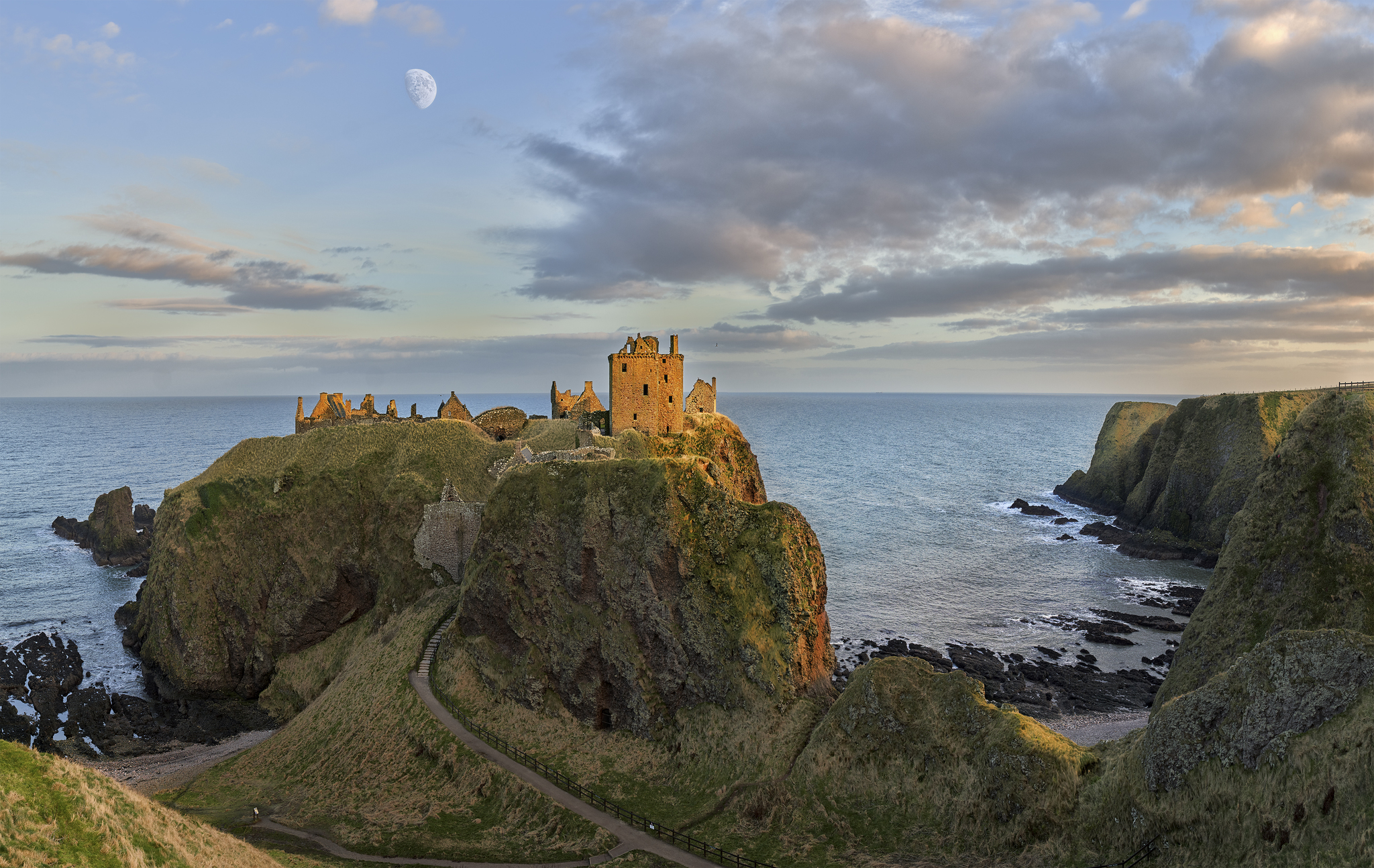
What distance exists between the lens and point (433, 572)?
57875 mm

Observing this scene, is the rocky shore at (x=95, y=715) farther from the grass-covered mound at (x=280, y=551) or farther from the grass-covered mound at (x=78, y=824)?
the grass-covered mound at (x=78, y=824)

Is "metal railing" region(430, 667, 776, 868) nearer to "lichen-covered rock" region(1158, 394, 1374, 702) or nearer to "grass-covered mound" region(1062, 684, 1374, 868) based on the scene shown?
"grass-covered mound" region(1062, 684, 1374, 868)

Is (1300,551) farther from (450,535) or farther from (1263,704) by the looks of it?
(450,535)

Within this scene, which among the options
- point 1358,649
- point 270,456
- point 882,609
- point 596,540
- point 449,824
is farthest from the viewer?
point 882,609

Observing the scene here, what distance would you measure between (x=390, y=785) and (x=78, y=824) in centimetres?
2237

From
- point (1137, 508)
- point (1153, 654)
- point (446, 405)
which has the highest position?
point (446, 405)

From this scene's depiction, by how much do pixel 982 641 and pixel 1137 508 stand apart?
59.7 meters

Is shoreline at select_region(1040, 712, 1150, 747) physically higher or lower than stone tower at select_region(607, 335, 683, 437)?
lower

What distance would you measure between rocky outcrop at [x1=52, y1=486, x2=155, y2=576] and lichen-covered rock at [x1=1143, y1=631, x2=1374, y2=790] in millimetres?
108231

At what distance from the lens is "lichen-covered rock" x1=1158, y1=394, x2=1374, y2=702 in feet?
125

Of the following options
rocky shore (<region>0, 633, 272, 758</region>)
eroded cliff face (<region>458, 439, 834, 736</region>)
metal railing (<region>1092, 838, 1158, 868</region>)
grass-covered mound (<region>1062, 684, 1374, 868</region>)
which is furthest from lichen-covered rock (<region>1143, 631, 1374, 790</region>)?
rocky shore (<region>0, 633, 272, 758</region>)

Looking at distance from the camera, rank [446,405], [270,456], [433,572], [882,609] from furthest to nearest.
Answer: [446,405]
[882,609]
[270,456]
[433,572]

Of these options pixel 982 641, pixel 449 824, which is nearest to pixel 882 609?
pixel 982 641

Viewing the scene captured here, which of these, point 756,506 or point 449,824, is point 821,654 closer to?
point 756,506
